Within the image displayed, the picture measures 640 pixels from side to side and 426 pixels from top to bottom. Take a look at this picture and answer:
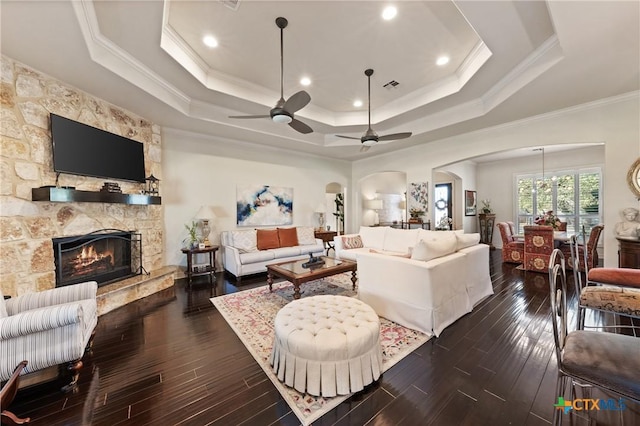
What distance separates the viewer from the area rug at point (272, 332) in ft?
5.81

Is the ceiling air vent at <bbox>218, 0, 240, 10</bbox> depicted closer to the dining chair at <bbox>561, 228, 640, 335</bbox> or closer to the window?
the dining chair at <bbox>561, 228, 640, 335</bbox>

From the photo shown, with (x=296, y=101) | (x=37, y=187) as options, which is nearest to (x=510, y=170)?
(x=296, y=101)

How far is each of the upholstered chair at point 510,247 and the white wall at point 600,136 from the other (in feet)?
5.41

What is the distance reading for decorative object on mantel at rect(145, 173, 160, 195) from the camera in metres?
4.30

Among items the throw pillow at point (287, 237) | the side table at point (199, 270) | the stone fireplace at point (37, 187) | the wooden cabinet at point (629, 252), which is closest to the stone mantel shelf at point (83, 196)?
the stone fireplace at point (37, 187)

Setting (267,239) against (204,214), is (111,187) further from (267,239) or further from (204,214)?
(267,239)

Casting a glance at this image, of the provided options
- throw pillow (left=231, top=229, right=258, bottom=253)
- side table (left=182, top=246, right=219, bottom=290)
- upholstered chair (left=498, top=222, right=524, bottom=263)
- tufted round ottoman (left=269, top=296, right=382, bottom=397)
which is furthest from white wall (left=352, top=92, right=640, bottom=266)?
side table (left=182, top=246, right=219, bottom=290)

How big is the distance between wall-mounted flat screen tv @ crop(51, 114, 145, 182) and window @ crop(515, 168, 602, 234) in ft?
33.4

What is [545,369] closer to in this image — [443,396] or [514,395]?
[514,395]

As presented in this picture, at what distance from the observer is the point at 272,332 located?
9.04 feet

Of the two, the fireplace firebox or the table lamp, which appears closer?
the fireplace firebox

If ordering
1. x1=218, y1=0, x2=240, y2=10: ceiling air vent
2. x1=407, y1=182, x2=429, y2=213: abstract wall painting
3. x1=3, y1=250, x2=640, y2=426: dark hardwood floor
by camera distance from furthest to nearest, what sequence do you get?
x1=407, y1=182, x2=429, y2=213: abstract wall painting < x1=218, y1=0, x2=240, y2=10: ceiling air vent < x1=3, y1=250, x2=640, y2=426: dark hardwood floor

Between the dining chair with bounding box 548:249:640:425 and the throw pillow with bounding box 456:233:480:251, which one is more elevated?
the throw pillow with bounding box 456:233:480:251

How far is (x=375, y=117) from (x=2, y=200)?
219 inches
